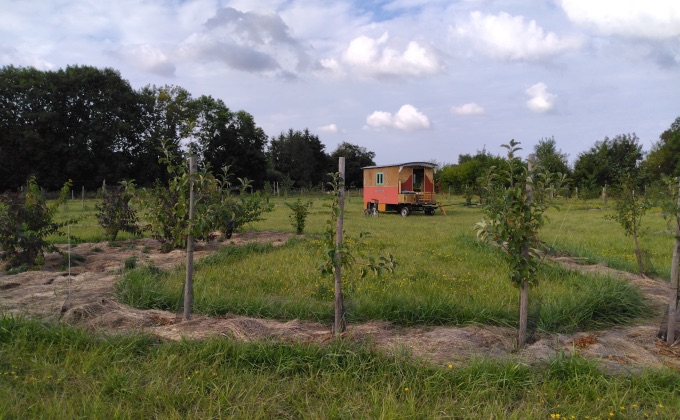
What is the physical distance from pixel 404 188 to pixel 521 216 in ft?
58.7

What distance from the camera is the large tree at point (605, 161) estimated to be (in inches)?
1331

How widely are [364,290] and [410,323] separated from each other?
1.08 m

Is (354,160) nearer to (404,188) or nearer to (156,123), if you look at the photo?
(156,123)

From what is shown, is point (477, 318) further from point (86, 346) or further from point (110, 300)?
point (110, 300)

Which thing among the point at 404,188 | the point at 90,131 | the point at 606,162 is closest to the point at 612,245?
the point at 404,188

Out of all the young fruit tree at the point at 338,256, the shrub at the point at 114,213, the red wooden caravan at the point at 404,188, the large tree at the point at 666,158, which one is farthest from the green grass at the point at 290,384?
the large tree at the point at 666,158

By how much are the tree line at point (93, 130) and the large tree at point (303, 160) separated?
17.0 feet

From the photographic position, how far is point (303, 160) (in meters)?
51.5

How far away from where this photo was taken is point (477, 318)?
14.4 feet

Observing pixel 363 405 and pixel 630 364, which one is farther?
pixel 630 364

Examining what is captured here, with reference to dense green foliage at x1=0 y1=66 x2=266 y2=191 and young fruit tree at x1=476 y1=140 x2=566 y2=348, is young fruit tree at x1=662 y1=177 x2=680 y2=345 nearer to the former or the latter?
young fruit tree at x1=476 y1=140 x2=566 y2=348

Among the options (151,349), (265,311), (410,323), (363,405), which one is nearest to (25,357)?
(151,349)

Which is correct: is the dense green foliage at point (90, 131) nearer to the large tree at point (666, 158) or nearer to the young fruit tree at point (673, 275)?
the young fruit tree at point (673, 275)

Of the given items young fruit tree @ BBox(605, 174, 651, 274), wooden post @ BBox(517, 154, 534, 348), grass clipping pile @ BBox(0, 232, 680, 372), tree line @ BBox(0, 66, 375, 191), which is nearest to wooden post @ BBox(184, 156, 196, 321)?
grass clipping pile @ BBox(0, 232, 680, 372)
